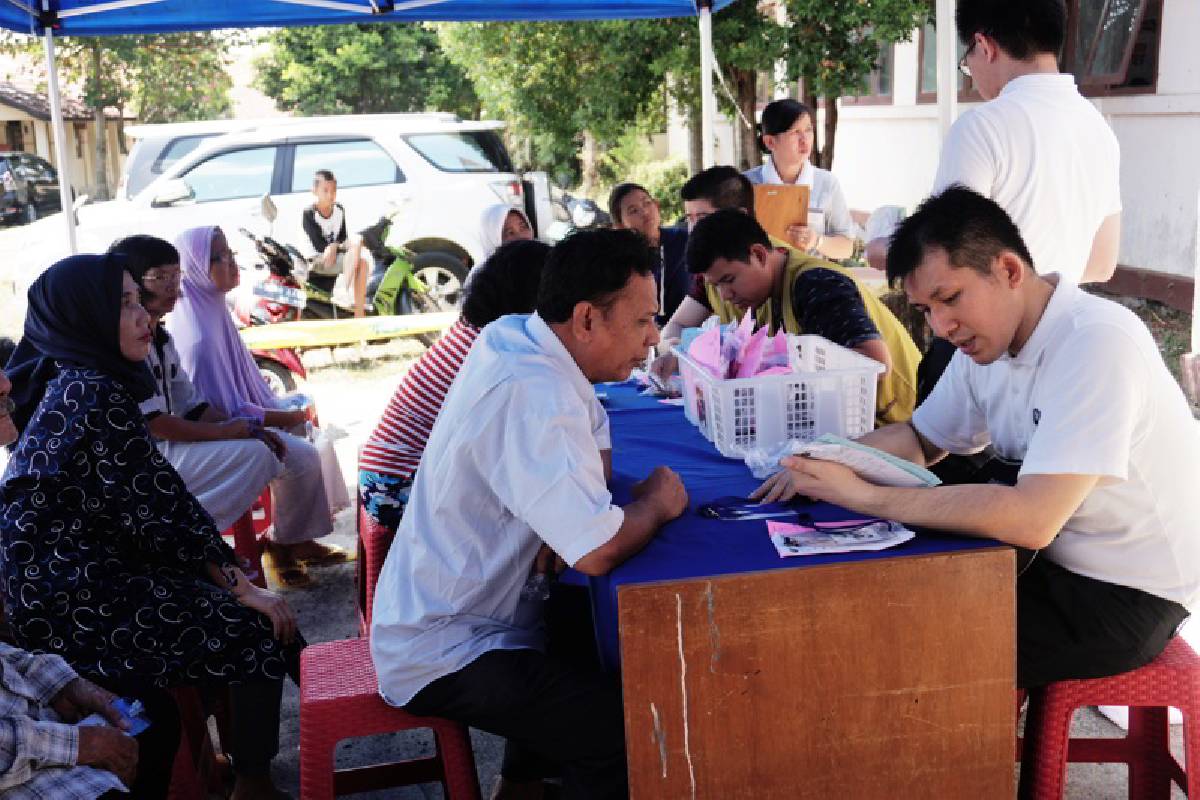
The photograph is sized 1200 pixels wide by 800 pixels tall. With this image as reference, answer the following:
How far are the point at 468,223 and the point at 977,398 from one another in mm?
6894

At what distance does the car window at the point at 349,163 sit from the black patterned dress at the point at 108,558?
654 cm

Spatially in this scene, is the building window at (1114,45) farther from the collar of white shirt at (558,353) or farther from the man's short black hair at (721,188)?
the collar of white shirt at (558,353)

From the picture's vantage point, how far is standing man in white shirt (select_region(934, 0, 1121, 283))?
2.92 metres

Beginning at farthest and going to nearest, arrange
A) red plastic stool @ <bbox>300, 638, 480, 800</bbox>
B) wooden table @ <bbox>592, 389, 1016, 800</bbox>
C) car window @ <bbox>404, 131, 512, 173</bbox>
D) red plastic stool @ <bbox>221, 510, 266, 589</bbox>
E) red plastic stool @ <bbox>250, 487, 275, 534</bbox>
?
1. car window @ <bbox>404, 131, 512, 173</bbox>
2. red plastic stool @ <bbox>250, 487, 275, 534</bbox>
3. red plastic stool @ <bbox>221, 510, 266, 589</bbox>
4. red plastic stool @ <bbox>300, 638, 480, 800</bbox>
5. wooden table @ <bbox>592, 389, 1016, 800</bbox>

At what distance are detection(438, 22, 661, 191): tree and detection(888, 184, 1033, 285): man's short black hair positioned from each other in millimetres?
8675

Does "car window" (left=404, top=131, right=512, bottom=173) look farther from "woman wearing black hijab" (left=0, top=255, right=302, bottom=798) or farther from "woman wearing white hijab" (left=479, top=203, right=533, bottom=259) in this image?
"woman wearing black hijab" (left=0, top=255, right=302, bottom=798)

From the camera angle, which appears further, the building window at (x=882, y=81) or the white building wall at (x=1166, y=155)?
the building window at (x=882, y=81)

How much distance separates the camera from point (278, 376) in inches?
258

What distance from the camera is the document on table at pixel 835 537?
6.20 ft

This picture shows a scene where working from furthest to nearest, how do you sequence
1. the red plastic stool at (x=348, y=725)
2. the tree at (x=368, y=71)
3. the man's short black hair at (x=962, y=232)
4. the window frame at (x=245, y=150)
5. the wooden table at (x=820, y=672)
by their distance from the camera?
the tree at (x=368, y=71), the window frame at (x=245, y=150), the red plastic stool at (x=348, y=725), the man's short black hair at (x=962, y=232), the wooden table at (x=820, y=672)

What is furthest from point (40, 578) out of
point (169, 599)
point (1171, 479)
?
point (1171, 479)

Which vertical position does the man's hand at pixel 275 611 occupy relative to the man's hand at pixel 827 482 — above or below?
below

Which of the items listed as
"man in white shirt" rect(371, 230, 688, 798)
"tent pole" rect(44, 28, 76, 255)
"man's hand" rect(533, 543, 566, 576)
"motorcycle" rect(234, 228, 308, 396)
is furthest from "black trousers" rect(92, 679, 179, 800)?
"motorcycle" rect(234, 228, 308, 396)

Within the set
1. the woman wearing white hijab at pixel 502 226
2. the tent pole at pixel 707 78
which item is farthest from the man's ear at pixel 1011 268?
the tent pole at pixel 707 78
